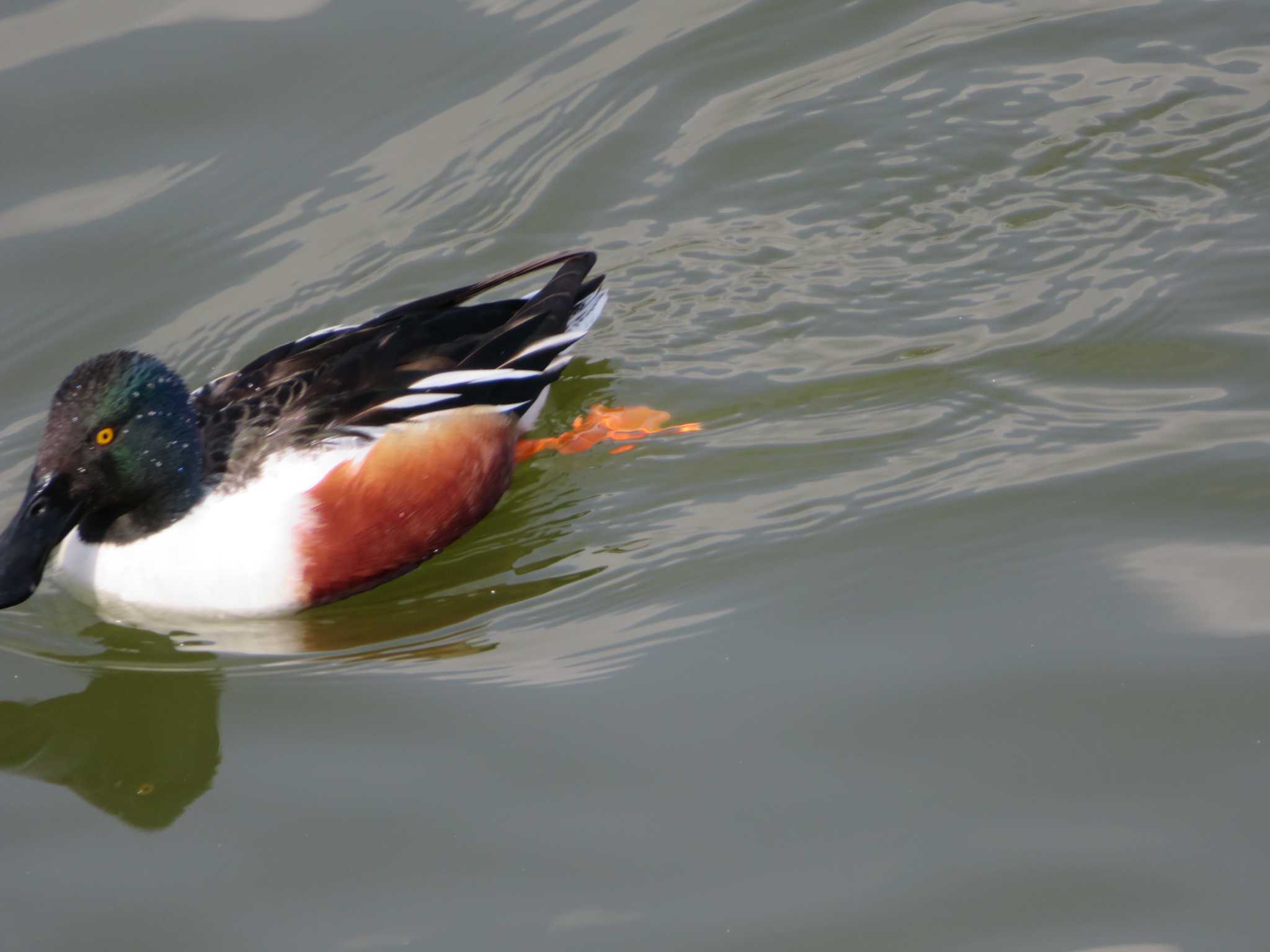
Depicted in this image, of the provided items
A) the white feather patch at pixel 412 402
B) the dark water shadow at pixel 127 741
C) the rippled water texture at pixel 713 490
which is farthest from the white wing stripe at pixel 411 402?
the dark water shadow at pixel 127 741

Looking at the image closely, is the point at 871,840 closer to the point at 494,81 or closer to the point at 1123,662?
the point at 1123,662

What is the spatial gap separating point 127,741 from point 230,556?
0.75 metres

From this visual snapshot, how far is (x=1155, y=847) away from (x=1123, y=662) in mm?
792

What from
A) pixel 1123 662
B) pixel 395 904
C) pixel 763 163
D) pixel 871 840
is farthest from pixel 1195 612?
pixel 763 163

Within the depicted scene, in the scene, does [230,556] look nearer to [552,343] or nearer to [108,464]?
[108,464]

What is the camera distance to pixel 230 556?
18.7 ft

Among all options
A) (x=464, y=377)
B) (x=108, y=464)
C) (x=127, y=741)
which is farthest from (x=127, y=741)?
(x=464, y=377)

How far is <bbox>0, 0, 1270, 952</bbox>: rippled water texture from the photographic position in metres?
4.50

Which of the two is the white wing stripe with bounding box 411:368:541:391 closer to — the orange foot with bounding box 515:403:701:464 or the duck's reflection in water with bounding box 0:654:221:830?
the orange foot with bounding box 515:403:701:464

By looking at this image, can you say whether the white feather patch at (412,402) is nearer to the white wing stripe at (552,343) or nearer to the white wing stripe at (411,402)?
the white wing stripe at (411,402)

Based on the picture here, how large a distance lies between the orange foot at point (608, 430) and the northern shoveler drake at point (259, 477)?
0.56 metres

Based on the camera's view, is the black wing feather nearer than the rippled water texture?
No

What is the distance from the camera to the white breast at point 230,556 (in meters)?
5.68

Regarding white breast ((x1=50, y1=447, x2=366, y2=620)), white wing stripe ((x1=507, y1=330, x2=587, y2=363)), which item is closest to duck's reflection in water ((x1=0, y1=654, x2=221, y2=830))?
white breast ((x1=50, y1=447, x2=366, y2=620))
